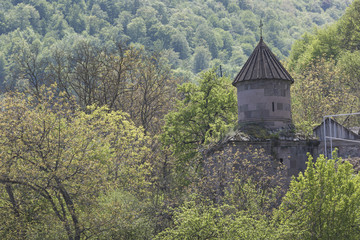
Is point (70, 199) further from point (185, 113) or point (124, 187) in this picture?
point (185, 113)

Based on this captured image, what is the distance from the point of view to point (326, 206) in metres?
21.8

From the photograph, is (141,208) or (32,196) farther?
(141,208)

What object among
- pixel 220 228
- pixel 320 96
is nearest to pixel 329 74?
pixel 320 96

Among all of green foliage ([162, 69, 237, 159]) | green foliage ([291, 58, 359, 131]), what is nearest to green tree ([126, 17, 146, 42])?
green foliage ([291, 58, 359, 131])

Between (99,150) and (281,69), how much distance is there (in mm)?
11927

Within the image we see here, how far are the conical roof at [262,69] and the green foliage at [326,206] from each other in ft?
35.8

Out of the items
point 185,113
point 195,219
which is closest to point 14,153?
point 195,219

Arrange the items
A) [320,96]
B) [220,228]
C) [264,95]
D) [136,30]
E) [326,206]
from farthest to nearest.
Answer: [136,30]
[320,96]
[264,95]
[220,228]
[326,206]

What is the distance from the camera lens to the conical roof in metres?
32.4

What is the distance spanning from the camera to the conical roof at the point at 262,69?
32438mm

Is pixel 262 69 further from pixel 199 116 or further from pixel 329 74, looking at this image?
pixel 329 74

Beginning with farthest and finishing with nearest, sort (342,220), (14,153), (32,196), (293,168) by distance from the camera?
(293,168) < (32,196) < (14,153) < (342,220)

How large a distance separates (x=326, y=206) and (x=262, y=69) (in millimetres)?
12729

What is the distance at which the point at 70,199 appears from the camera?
969 inches
